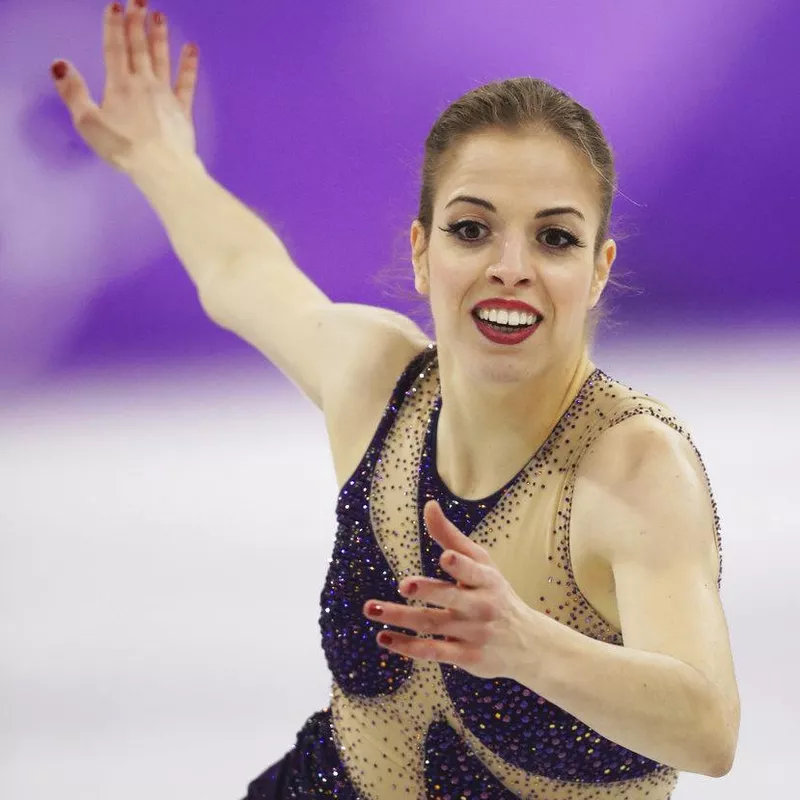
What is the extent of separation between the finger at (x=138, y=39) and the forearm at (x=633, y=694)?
1.74 metres

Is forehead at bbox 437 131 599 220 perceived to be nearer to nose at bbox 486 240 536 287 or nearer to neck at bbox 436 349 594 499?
nose at bbox 486 240 536 287

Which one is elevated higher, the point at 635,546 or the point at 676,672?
the point at 635,546

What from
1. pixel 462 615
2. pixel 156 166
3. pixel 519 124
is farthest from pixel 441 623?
pixel 156 166

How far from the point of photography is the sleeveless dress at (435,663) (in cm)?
186

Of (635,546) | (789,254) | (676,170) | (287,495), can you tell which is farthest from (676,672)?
(789,254)

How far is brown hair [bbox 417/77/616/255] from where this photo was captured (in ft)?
6.09

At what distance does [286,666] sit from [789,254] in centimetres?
200

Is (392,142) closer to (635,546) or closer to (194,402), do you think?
(194,402)

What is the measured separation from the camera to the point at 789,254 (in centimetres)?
406

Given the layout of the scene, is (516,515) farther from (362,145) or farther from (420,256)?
(362,145)

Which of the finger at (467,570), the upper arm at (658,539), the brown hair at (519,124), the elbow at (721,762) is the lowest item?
the elbow at (721,762)

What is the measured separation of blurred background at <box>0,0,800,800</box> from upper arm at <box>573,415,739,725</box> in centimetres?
153

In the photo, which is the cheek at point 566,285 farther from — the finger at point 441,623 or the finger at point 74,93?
the finger at point 74,93

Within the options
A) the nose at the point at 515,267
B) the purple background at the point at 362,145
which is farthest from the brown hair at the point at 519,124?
the purple background at the point at 362,145
